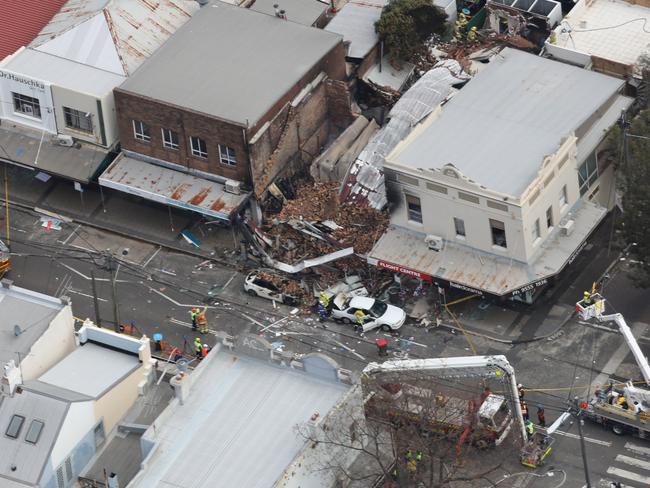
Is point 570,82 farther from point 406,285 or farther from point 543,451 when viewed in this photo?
point 543,451

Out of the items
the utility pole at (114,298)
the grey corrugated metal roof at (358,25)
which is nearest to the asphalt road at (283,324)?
the utility pole at (114,298)

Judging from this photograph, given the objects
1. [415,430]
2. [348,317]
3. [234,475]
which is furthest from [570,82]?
[234,475]

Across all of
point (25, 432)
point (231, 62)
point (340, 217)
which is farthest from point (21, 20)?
point (25, 432)

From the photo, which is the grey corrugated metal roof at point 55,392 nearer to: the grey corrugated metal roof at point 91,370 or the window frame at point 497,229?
the grey corrugated metal roof at point 91,370

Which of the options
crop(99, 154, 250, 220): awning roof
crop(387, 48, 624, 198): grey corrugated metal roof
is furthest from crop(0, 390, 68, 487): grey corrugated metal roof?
crop(387, 48, 624, 198): grey corrugated metal roof

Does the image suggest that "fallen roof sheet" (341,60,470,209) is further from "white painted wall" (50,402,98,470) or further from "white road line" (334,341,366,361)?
"white painted wall" (50,402,98,470)

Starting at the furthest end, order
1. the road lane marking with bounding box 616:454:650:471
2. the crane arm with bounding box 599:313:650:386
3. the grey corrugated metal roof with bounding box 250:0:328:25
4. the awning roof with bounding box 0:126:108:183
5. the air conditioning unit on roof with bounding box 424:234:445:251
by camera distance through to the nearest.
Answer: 1. the grey corrugated metal roof with bounding box 250:0:328:25
2. the awning roof with bounding box 0:126:108:183
3. the air conditioning unit on roof with bounding box 424:234:445:251
4. the crane arm with bounding box 599:313:650:386
5. the road lane marking with bounding box 616:454:650:471
